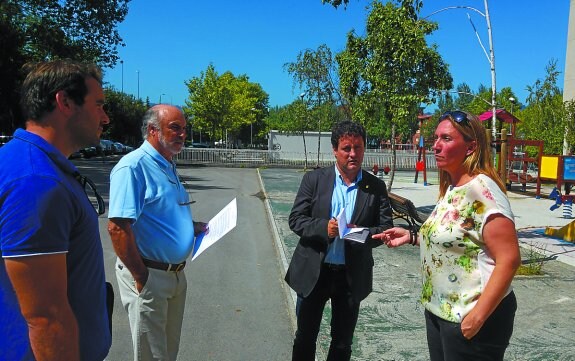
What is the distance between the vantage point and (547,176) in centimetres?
1770

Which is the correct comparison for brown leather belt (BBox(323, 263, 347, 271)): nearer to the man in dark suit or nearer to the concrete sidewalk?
the man in dark suit

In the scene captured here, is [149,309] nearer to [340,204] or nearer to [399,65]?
[340,204]

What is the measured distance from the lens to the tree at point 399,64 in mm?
9500

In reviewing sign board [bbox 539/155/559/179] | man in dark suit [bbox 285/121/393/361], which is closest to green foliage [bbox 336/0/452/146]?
man in dark suit [bbox 285/121/393/361]

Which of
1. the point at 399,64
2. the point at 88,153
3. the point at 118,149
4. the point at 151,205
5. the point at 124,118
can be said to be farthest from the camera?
the point at 124,118

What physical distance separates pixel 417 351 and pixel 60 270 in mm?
3418

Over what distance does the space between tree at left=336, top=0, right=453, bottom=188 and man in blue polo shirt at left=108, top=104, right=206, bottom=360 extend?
7.67 m

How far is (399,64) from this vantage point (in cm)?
972

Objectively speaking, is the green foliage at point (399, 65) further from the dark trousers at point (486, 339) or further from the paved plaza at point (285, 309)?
the dark trousers at point (486, 339)

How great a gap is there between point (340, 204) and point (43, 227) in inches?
87.0

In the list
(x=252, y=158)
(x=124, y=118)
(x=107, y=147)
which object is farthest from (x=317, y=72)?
(x=124, y=118)

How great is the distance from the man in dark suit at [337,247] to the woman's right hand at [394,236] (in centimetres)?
11

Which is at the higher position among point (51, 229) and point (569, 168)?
point (51, 229)

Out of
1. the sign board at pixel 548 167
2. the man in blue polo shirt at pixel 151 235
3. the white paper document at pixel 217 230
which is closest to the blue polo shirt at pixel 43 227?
the man in blue polo shirt at pixel 151 235
